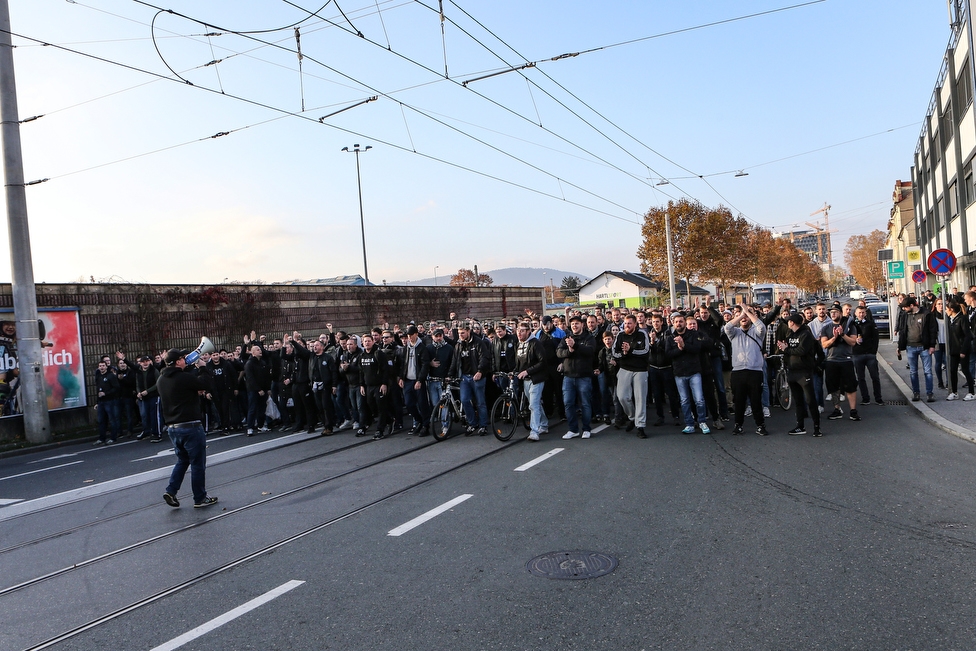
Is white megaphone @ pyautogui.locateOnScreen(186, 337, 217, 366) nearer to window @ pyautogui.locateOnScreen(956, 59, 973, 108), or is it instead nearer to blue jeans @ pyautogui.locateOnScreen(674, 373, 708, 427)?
blue jeans @ pyautogui.locateOnScreen(674, 373, 708, 427)

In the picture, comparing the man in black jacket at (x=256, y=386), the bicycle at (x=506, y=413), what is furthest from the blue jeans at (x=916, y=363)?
the man in black jacket at (x=256, y=386)

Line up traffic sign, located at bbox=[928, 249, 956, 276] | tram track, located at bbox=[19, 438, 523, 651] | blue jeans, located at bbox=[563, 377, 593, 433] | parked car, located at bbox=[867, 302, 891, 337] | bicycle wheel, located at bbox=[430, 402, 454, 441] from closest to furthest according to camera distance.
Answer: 1. tram track, located at bbox=[19, 438, 523, 651]
2. blue jeans, located at bbox=[563, 377, 593, 433]
3. bicycle wheel, located at bbox=[430, 402, 454, 441]
4. traffic sign, located at bbox=[928, 249, 956, 276]
5. parked car, located at bbox=[867, 302, 891, 337]

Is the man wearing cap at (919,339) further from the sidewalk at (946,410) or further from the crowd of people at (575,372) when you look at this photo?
the sidewalk at (946,410)

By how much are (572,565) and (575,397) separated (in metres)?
5.64

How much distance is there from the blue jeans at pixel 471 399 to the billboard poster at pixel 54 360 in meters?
10.3

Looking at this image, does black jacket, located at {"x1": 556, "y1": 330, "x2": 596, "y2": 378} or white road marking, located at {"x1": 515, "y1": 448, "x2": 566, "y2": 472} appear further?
black jacket, located at {"x1": 556, "y1": 330, "x2": 596, "y2": 378}

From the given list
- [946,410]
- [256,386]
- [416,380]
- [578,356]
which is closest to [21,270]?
[256,386]

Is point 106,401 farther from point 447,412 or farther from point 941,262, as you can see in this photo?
point 941,262

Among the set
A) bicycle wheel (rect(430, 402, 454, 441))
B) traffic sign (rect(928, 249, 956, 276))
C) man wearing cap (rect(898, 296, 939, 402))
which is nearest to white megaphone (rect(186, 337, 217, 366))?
bicycle wheel (rect(430, 402, 454, 441))

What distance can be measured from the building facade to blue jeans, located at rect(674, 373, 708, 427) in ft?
52.0

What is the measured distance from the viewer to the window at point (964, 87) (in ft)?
78.4

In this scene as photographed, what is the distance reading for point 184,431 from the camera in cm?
761

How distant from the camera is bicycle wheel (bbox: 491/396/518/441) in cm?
1027

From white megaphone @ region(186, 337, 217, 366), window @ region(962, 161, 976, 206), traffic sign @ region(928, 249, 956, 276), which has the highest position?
window @ region(962, 161, 976, 206)
